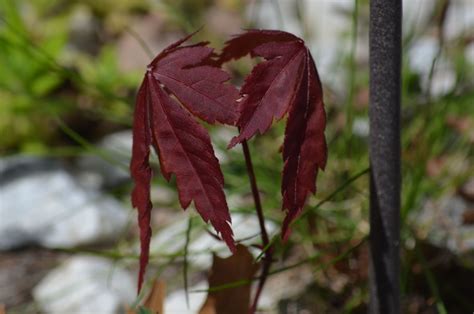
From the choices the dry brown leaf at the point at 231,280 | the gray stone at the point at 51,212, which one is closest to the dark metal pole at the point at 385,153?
the dry brown leaf at the point at 231,280

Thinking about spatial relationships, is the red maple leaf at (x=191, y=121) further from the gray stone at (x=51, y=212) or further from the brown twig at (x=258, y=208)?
the gray stone at (x=51, y=212)

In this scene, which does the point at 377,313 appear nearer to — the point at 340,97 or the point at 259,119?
the point at 259,119

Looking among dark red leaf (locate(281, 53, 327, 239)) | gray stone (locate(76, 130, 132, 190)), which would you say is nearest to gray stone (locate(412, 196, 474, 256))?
dark red leaf (locate(281, 53, 327, 239))

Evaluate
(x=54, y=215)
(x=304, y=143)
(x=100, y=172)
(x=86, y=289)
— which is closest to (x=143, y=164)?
(x=304, y=143)

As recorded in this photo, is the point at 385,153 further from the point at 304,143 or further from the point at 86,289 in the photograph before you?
the point at 86,289

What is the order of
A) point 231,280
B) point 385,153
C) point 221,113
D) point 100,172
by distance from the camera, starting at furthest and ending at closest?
point 100,172 → point 231,280 → point 385,153 → point 221,113
